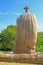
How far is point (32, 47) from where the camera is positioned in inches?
566

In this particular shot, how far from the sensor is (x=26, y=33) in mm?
14109

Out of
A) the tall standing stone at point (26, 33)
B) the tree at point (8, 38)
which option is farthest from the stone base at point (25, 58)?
the tree at point (8, 38)

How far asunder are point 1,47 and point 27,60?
102 ft

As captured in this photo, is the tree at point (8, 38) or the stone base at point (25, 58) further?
the tree at point (8, 38)

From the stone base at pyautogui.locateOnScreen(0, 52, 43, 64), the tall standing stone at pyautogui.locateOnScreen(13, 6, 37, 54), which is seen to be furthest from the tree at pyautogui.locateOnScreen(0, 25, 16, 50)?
the stone base at pyautogui.locateOnScreen(0, 52, 43, 64)

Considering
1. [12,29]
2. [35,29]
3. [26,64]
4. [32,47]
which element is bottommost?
[26,64]

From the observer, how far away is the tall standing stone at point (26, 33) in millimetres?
14055

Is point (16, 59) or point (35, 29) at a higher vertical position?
point (35, 29)

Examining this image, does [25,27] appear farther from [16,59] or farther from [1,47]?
[1,47]

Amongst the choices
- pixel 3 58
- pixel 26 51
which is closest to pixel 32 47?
pixel 26 51

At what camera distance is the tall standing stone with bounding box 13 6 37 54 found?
46.1 feet

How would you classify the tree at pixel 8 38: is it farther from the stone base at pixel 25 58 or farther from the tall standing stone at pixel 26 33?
the stone base at pixel 25 58

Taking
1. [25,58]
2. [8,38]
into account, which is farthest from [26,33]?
[8,38]

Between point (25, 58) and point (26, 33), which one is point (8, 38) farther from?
point (25, 58)
